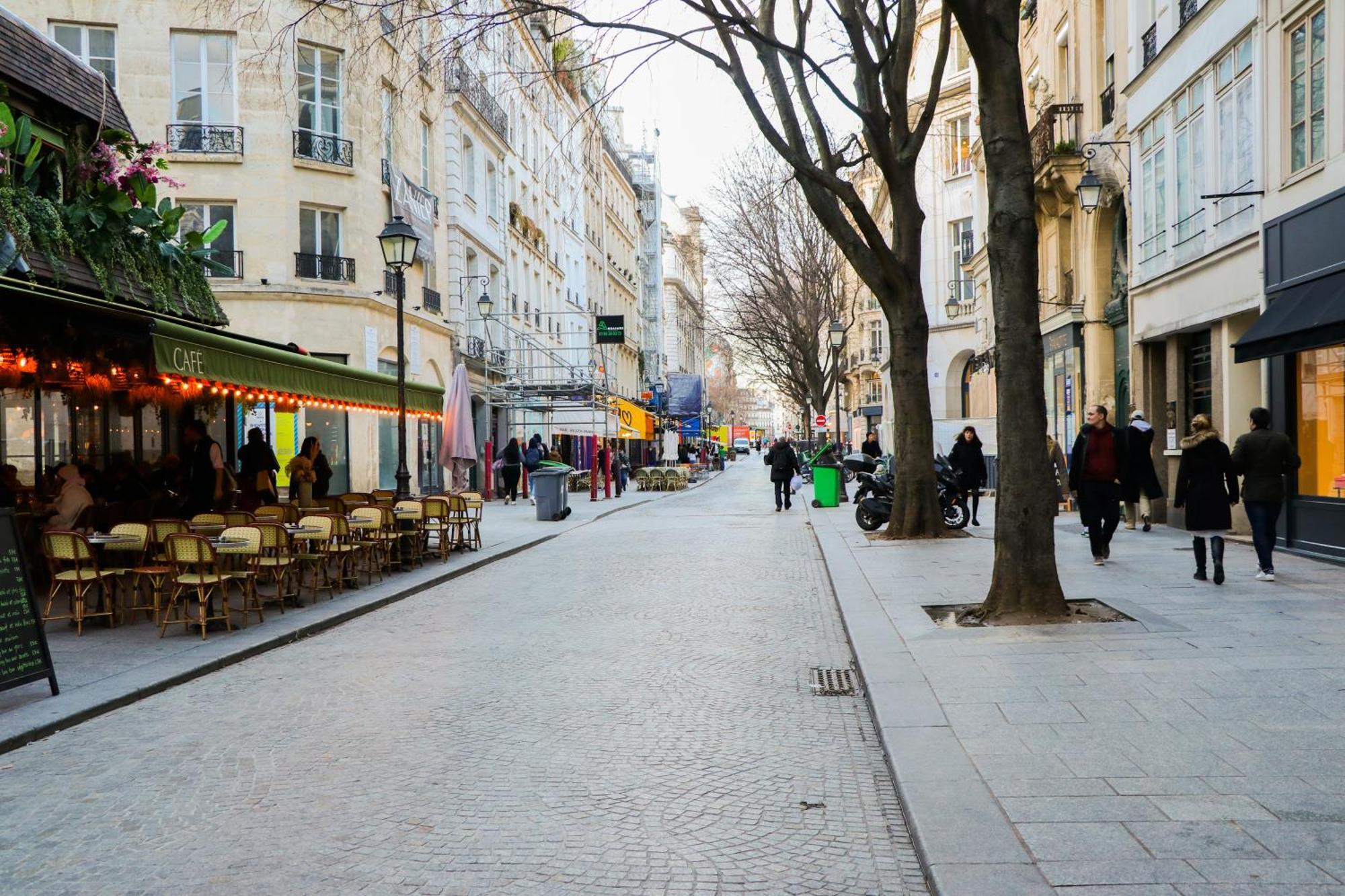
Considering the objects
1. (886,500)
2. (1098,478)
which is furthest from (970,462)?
(1098,478)

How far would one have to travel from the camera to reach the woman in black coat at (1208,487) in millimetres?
10938

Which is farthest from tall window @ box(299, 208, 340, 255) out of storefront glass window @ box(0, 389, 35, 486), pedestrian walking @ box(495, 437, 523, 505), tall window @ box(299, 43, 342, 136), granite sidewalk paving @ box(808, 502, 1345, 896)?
granite sidewalk paving @ box(808, 502, 1345, 896)

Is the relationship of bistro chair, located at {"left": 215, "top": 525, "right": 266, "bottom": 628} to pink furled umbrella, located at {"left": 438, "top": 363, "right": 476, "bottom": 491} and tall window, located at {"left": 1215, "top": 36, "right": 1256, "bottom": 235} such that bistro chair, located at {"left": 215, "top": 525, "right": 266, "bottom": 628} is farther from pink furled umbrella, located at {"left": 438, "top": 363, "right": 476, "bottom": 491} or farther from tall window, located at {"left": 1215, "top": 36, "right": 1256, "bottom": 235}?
tall window, located at {"left": 1215, "top": 36, "right": 1256, "bottom": 235}

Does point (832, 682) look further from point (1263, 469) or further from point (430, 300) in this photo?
point (430, 300)

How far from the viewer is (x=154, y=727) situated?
22.0ft

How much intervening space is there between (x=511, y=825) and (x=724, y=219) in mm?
35675

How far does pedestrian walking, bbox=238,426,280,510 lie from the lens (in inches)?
624

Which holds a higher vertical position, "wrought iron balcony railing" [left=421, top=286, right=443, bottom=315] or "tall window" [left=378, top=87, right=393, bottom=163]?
"tall window" [left=378, top=87, right=393, bottom=163]

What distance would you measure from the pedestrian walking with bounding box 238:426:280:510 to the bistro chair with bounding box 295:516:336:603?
3322 mm

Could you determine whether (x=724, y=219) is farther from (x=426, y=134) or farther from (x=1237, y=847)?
(x=1237, y=847)

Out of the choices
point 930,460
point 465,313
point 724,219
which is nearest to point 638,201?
point 724,219

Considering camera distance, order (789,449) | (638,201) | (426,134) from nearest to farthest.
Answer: (789,449)
(426,134)
(638,201)

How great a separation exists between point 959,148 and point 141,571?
135 feet

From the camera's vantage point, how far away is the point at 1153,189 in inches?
744
